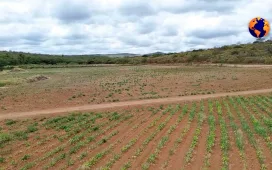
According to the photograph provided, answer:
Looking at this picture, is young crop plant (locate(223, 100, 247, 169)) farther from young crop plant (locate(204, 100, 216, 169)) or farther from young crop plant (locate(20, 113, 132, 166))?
young crop plant (locate(20, 113, 132, 166))

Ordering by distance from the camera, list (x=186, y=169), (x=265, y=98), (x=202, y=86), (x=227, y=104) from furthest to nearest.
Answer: (x=202, y=86), (x=265, y=98), (x=227, y=104), (x=186, y=169)

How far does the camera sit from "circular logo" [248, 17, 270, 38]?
109 feet

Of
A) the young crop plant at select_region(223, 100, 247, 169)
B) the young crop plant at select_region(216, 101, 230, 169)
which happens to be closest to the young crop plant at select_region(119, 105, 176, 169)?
the young crop plant at select_region(216, 101, 230, 169)

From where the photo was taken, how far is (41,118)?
17406 millimetres

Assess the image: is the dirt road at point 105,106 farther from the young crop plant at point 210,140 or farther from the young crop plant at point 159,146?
the young crop plant at point 210,140

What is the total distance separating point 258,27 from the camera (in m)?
33.1

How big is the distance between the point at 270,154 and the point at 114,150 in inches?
238

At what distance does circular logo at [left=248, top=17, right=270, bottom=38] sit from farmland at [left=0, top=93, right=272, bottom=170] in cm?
1767

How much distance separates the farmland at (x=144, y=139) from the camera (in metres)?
9.91

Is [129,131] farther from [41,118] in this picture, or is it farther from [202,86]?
[202,86]

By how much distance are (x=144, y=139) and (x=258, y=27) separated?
26.9m

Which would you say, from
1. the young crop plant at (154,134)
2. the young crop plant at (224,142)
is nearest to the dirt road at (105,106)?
the young crop plant at (154,134)

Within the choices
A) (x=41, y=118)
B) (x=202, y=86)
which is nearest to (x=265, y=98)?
(x=202, y=86)

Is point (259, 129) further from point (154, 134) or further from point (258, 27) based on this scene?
point (258, 27)
